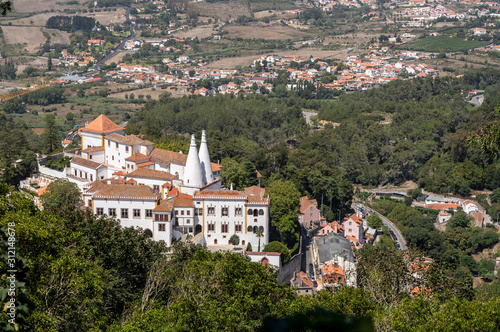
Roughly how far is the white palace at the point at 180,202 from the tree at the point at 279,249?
0.88 meters

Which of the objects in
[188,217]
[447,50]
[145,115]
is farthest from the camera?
[447,50]

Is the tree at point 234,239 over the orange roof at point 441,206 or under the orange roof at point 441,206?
over

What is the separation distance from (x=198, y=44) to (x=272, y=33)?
2267cm

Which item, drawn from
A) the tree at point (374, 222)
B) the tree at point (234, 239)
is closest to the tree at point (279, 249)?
the tree at point (234, 239)

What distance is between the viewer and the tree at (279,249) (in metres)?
31.9

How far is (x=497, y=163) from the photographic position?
A: 5897 cm

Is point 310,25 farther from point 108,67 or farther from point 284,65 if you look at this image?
point 108,67

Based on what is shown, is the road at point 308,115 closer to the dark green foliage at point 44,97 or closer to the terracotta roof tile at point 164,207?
the dark green foliage at point 44,97

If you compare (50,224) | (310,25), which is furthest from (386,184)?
(310,25)

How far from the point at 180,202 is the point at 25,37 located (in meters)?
113

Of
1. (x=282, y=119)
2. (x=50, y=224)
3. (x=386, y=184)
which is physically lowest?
(x=386, y=184)

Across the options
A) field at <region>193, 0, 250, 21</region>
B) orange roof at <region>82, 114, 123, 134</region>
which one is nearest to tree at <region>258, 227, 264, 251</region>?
orange roof at <region>82, 114, 123, 134</region>

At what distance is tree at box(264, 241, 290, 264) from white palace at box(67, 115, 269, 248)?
0.88 metres

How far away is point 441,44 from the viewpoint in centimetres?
12900
